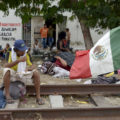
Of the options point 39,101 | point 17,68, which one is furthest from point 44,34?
point 39,101

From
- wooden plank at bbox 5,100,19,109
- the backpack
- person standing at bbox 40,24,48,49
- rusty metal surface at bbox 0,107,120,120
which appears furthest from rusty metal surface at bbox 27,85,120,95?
person standing at bbox 40,24,48,49

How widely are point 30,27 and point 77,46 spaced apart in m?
3.53

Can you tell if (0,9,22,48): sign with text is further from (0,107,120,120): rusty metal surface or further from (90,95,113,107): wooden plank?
(0,107,120,120): rusty metal surface

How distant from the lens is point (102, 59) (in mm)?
5418

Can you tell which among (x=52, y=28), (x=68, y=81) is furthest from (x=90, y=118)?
(x=52, y=28)

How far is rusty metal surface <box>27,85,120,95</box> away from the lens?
6141 millimetres

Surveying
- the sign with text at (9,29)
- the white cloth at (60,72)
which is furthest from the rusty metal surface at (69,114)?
the sign with text at (9,29)

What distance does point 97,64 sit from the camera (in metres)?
5.46

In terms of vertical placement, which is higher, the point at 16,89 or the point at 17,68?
the point at 17,68

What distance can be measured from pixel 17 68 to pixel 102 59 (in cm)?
175

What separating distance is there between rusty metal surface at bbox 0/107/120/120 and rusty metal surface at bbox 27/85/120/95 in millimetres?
1616

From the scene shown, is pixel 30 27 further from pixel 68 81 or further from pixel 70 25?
pixel 68 81

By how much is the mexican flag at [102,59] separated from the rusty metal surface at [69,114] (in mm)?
1116

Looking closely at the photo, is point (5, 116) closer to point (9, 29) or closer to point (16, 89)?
point (16, 89)
